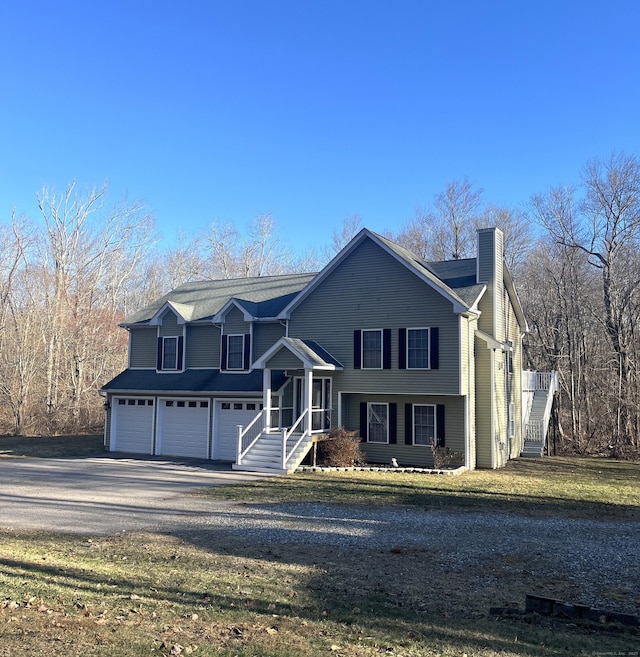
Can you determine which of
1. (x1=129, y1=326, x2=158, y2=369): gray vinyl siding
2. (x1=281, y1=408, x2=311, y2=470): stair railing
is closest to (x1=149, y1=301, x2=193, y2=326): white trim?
(x1=129, y1=326, x2=158, y2=369): gray vinyl siding

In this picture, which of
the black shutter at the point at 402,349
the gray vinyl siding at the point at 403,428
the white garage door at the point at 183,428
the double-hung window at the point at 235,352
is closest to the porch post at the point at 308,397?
the gray vinyl siding at the point at 403,428

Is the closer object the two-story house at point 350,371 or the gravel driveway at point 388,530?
the gravel driveway at point 388,530

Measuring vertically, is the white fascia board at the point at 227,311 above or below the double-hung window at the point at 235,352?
above

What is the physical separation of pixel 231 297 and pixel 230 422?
607 centimetres

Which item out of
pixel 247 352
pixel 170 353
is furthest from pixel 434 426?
pixel 170 353

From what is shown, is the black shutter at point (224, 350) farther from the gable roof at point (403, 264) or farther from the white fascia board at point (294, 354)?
the white fascia board at point (294, 354)

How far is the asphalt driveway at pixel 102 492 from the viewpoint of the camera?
11555mm

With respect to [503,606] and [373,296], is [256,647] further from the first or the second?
[373,296]

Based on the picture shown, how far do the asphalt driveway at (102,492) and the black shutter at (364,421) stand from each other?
194 inches

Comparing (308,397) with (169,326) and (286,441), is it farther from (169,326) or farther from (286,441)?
(169,326)

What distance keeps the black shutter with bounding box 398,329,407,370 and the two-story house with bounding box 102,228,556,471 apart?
0.23 ft

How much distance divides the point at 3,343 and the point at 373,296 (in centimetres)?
2725

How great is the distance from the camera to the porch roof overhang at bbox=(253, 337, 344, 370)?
65.5ft

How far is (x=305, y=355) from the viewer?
2002cm
